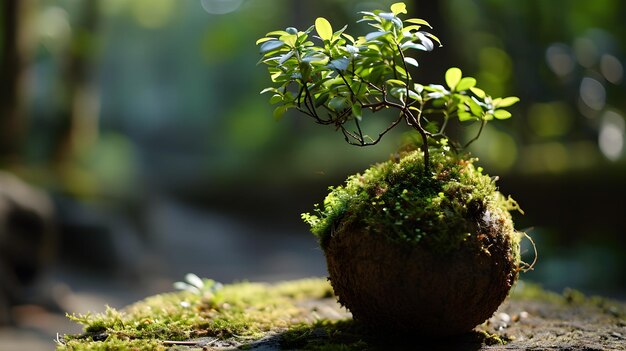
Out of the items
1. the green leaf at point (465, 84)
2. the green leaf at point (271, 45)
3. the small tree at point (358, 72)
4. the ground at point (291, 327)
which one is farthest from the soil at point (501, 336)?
the green leaf at point (271, 45)

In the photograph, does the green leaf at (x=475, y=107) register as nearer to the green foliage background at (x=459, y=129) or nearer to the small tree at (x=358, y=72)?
the small tree at (x=358, y=72)

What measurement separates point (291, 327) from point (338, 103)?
119cm

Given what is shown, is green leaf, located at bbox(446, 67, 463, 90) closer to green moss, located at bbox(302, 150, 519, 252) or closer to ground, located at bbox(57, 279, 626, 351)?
green moss, located at bbox(302, 150, 519, 252)

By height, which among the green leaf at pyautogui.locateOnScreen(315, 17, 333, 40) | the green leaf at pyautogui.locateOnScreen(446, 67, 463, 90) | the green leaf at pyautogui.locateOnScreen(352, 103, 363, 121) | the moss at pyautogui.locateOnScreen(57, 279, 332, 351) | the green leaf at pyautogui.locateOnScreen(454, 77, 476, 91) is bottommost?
the moss at pyautogui.locateOnScreen(57, 279, 332, 351)

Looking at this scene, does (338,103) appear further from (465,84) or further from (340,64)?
(465,84)

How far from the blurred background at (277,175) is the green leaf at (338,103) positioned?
13.5ft

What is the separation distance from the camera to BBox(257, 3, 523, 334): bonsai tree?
2553 millimetres

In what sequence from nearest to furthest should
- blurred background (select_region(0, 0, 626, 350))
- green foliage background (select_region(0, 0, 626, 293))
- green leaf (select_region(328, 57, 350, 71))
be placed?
green leaf (select_region(328, 57, 350, 71)), blurred background (select_region(0, 0, 626, 350)), green foliage background (select_region(0, 0, 626, 293))

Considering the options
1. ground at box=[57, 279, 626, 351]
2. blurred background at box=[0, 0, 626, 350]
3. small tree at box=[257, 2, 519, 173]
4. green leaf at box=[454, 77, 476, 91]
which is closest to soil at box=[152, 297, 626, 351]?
ground at box=[57, 279, 626, 351]

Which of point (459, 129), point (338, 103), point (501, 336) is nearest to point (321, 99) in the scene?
point (338, 103)

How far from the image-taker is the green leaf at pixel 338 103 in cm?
267

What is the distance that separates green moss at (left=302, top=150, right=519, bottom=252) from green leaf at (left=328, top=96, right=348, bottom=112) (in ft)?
1.35

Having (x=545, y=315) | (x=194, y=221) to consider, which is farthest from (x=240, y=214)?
(x=545, y=315)

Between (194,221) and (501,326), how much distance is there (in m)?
14.5
